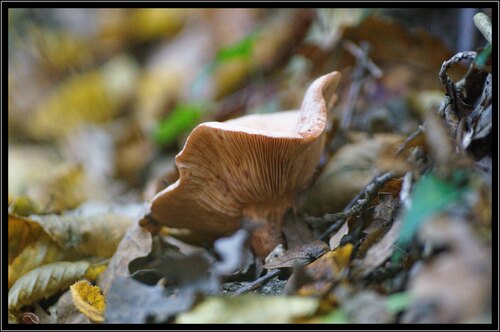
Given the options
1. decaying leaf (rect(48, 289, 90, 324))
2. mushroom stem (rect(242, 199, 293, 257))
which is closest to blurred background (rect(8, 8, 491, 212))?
mushroom stem (rect(242, 199, 293, 257))

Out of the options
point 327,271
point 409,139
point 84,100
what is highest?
point 84,100

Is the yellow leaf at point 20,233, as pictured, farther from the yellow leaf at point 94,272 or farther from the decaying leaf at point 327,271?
the decaying leaf at point 327,271

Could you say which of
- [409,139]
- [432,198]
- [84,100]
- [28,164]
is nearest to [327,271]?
[432,198]

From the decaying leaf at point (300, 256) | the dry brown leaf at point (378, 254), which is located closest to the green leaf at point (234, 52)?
the decaying leaf at point (300, 256)

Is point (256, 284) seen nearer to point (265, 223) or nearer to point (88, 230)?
point (265, 223)

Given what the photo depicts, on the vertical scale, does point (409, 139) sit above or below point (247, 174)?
above
